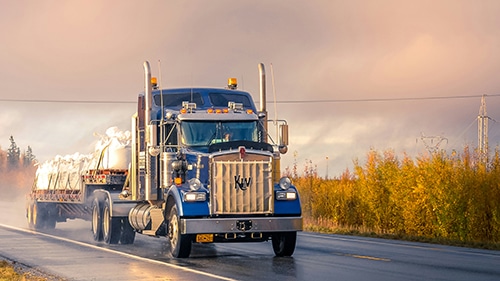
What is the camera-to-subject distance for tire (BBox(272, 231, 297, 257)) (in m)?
19.9

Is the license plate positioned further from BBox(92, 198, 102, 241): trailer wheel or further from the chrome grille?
BBox(92, 198, 102, 241): trailer wheel

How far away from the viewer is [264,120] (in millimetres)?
21219

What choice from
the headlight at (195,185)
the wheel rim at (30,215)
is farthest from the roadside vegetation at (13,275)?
the wheel rim at (30,215)

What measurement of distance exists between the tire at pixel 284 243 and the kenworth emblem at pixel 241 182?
1.35m

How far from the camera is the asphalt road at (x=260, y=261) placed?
15859mm

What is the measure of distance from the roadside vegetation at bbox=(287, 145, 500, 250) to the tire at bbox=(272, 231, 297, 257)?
623 cm

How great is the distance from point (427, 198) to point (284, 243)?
374 inches

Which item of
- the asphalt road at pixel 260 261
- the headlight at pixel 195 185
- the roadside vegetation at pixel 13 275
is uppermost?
the headlight at pixel 195 185

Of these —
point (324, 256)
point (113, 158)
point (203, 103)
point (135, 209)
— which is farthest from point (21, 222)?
point (324, 256)

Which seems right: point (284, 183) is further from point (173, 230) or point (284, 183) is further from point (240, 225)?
point (173, 230)

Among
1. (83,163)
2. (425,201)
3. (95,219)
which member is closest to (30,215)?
(83,163)

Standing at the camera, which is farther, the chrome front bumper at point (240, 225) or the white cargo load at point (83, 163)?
the white cargo load at point (83, 163)

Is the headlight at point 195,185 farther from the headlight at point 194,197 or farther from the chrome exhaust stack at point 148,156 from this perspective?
the chrome exhaust stack at point 148,156

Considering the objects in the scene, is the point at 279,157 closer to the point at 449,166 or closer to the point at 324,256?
the point at 324,256
